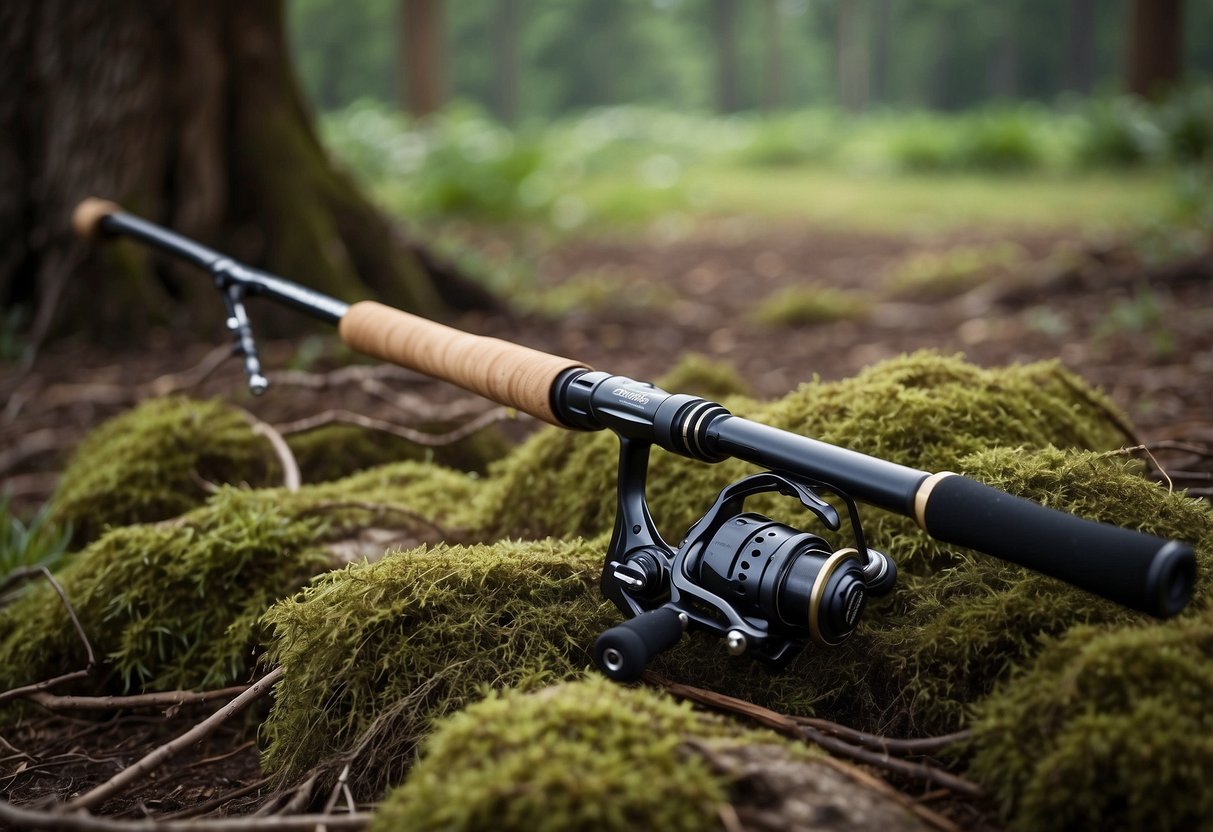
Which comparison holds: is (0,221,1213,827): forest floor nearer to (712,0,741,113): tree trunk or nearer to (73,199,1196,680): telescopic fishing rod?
(73,199,1196,680): telescopic fishing rod

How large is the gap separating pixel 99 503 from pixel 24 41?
10.3 feet

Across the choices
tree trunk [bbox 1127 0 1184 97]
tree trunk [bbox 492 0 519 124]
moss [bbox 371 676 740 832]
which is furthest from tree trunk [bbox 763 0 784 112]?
moss [bbox 371 676 740 832]

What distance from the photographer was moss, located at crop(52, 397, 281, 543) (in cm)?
284

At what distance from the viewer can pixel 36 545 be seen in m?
2.74

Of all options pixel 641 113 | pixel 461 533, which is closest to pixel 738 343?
pixel 461 533

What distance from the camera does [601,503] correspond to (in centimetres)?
245

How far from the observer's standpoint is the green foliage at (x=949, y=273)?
6578 mm

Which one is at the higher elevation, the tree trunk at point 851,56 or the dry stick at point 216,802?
the tree trunk at point 851,56

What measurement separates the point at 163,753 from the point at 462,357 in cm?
94

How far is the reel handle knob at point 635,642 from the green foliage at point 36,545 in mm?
1716

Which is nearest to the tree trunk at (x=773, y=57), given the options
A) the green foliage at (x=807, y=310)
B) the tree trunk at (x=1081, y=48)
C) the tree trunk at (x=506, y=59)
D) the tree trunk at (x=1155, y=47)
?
the tree trunk at (x=506, y=59)

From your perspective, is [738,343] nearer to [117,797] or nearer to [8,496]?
[8,496]

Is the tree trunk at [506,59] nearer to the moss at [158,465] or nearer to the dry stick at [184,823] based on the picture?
the moss at [158,465]

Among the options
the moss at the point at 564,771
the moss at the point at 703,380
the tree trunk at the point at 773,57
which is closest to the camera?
the moss at the point at 564,771
